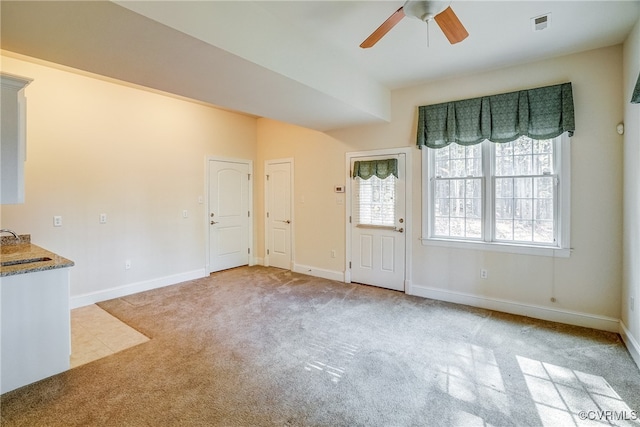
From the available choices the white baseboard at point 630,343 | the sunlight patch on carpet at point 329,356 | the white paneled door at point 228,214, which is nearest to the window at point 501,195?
the white baseboard at point 630,343

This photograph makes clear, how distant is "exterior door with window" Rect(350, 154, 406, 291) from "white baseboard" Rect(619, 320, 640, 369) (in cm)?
227

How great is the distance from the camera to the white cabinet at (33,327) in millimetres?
2180

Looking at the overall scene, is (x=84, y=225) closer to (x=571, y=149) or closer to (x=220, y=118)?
(x=220, y=118)

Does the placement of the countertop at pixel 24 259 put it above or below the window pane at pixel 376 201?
below

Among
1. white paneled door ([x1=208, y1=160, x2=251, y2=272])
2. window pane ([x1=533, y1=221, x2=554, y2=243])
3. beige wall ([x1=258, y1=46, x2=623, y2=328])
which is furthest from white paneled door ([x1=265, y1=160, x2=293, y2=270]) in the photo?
window pane ([x1=533, y1=221, x2=554, y2=243])

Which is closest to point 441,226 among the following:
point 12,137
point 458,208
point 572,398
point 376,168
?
point 458,208

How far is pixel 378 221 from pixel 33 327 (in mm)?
3911

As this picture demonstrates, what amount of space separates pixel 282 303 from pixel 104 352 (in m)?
1.91

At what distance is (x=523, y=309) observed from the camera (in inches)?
139

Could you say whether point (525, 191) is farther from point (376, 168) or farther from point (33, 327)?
point (33, 327)

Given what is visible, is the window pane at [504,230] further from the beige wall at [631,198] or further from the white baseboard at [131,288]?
the white baseboard at [131,288]

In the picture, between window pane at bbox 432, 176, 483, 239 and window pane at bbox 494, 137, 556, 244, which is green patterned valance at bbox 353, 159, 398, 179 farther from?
window pane at bbox 494, 137, 556, 244

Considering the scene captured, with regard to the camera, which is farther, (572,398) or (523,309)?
(523,309)

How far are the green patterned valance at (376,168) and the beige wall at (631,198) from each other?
92.3 inches
